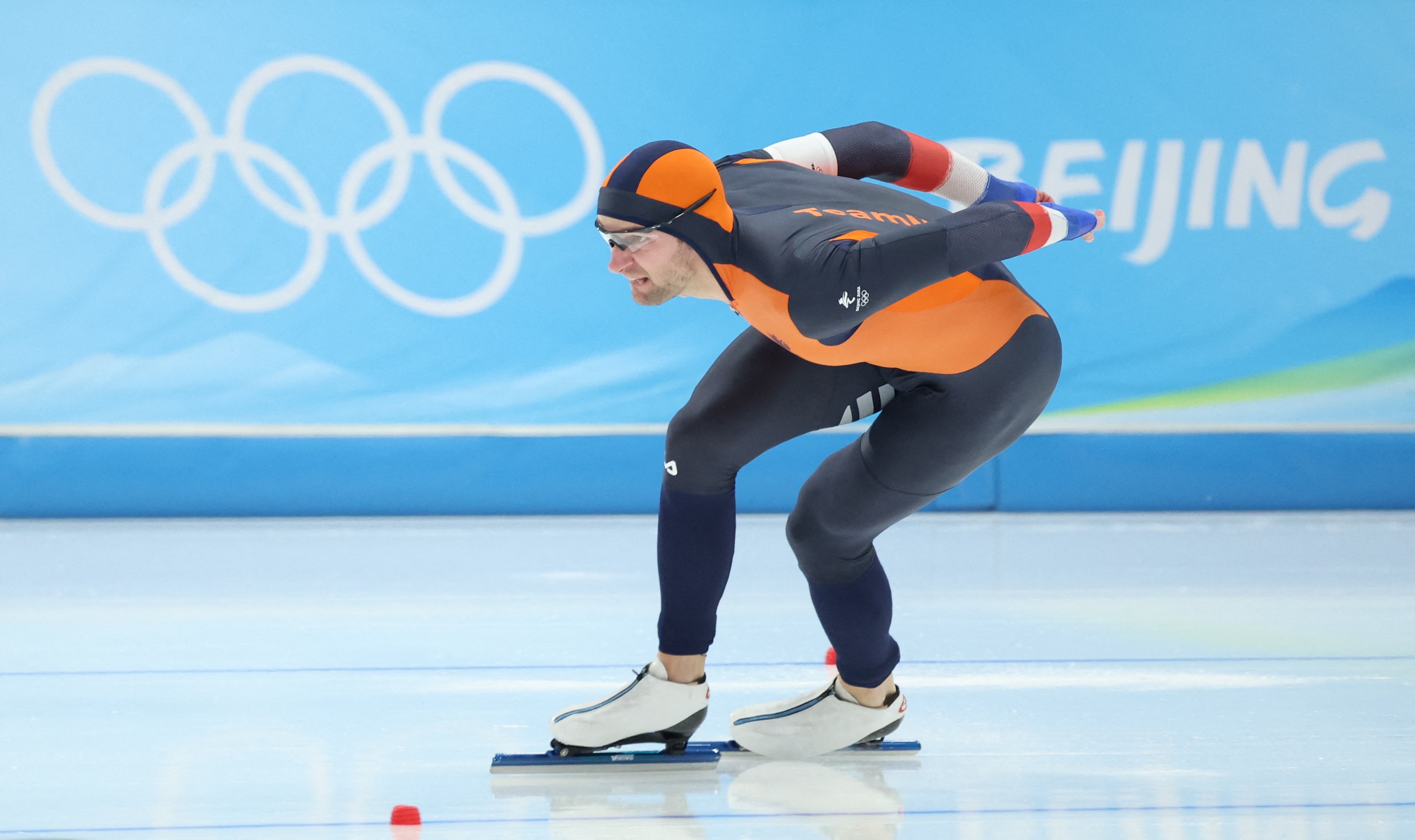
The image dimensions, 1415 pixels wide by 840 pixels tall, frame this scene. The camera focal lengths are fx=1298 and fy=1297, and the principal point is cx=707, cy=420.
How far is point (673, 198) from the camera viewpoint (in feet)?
5.88

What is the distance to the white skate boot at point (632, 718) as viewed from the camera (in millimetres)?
2133

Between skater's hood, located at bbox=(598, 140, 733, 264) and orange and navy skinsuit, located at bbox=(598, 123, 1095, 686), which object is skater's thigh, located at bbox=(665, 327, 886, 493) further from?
skater's hood, located at bbox=(598, 140, 733, 264)

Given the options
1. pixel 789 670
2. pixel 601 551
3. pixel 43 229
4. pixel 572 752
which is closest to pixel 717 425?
pixel 572 752

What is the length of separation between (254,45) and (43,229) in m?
1.12

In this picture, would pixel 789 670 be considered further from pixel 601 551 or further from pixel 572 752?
pixel 601 551

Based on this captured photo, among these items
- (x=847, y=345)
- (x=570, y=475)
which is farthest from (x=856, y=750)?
(x=570, y=475)

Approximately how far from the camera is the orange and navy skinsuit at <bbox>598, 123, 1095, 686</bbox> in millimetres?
1738

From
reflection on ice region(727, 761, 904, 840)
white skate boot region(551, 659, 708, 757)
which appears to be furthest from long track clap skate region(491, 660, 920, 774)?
reflection on ice region(727, 761, 904, 840)

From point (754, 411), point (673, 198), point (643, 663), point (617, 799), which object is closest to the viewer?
point (673, 198)

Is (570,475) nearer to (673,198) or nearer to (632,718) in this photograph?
(632,718)

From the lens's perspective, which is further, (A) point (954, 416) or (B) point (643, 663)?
(B) point (643, 663)

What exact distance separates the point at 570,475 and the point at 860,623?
329cm

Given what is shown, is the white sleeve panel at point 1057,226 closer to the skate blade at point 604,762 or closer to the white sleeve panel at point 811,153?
the white sleeve panel at point 811,153

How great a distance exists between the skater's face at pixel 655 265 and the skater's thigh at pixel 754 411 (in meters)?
0.25
